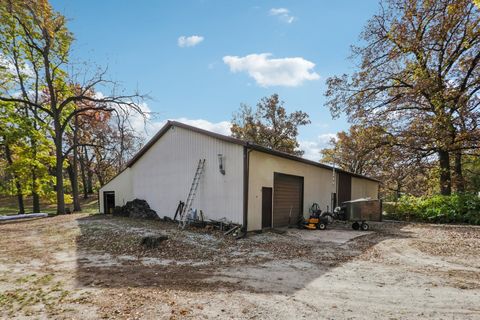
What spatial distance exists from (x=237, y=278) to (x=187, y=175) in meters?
8.17

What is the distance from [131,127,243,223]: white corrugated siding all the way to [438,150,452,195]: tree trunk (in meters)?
14.6

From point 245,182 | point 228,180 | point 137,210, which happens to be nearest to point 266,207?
point 245,182

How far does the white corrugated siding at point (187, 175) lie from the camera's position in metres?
11.0

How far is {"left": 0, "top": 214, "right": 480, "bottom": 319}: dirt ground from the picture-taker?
407 centimetres

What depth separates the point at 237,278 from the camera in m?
5.54

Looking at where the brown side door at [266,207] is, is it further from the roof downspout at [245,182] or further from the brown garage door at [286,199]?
the roof downspout at [245,182]

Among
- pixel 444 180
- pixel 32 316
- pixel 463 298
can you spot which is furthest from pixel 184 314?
pixel 444 180

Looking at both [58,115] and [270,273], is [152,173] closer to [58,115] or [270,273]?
[58,115]

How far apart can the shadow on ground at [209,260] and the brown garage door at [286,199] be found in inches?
76.2

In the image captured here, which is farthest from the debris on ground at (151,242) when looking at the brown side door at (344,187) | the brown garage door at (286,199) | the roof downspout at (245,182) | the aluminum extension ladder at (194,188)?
the brown side door at (344,187)

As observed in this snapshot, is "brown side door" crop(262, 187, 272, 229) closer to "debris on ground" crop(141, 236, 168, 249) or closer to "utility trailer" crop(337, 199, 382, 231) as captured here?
"utility trailer" crop(337, 199, 382, 231)

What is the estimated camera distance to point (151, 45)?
11.2m

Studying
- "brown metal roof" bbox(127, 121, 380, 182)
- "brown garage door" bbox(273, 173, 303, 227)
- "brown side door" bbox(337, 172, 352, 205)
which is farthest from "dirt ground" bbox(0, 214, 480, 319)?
"brown side door" bbox(337, 172, 352, 205)

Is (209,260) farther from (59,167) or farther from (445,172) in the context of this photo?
(445,172)
